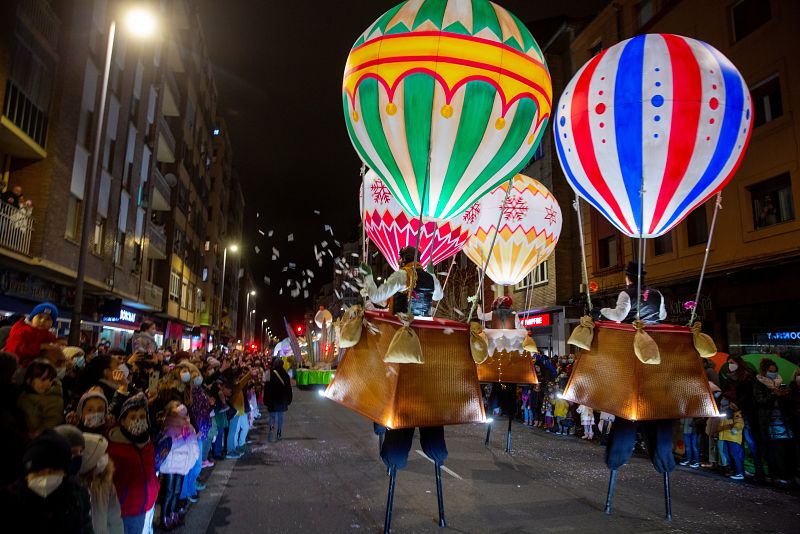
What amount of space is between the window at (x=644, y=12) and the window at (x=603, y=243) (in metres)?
7.07

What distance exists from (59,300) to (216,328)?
143 ft

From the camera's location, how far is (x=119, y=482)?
414 centimetres

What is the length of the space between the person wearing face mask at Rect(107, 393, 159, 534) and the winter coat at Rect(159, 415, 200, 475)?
1.03 metres

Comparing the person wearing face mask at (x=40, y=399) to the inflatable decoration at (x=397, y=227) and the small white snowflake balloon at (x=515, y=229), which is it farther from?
the small white snowflake balloon at (x=515, y=229)

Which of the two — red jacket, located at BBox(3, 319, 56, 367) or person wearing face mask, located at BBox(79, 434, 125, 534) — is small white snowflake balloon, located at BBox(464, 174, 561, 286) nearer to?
red jacket, located at BBox(3, 319, 56, 367)

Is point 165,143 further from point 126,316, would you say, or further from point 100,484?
point 100,484

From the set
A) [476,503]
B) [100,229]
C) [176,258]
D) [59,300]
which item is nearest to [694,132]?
[476,503]

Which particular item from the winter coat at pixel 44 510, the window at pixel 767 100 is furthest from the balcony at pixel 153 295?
the window at pixel 767 100

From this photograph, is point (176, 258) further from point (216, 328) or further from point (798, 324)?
point (798, 324)

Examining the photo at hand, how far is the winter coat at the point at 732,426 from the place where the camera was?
8578 mm

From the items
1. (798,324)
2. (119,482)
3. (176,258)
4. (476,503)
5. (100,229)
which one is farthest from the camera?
(176,258)

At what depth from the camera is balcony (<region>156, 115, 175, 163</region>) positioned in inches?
1053

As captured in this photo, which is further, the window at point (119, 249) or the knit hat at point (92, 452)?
the window at point (119, 249)

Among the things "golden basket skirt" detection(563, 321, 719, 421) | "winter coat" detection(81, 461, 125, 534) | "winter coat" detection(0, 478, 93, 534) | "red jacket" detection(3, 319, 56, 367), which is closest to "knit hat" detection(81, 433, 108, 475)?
"winter coat" detection(81, 461, 125, 534)
